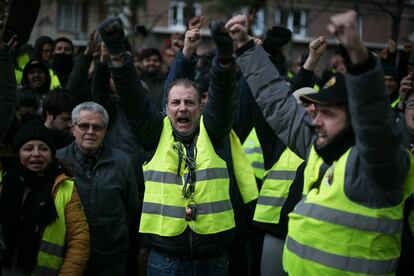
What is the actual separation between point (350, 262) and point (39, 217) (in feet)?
7.53

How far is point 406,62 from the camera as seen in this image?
8195 millimetres

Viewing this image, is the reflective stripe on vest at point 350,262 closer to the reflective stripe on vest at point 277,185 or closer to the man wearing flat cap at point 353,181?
the man wearing flat cap at point 353,181

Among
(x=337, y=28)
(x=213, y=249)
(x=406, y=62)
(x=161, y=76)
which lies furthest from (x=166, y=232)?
(x=406, y=62)

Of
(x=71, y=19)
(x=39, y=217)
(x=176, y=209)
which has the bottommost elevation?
(x=39, y=217)

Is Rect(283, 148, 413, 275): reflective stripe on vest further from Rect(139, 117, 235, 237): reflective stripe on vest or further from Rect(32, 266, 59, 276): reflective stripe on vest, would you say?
Rect(32, 266, 59, 276): reflective stripe on vest

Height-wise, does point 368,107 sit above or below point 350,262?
above

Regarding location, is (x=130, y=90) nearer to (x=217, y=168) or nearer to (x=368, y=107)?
(x=217, y=168)

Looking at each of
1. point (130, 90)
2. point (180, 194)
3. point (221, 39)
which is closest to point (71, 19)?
point (130, 90)

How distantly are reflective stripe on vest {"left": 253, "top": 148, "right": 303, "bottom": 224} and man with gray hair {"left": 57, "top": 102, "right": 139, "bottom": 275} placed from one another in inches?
44.8

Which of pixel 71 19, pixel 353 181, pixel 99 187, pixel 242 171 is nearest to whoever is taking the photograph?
pixel 353 181

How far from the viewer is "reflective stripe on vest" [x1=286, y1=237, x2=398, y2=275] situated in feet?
10.6

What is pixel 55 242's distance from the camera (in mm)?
4711

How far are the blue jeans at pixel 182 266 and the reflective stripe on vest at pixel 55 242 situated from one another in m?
0.65

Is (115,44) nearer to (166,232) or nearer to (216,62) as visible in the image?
(216,62)
